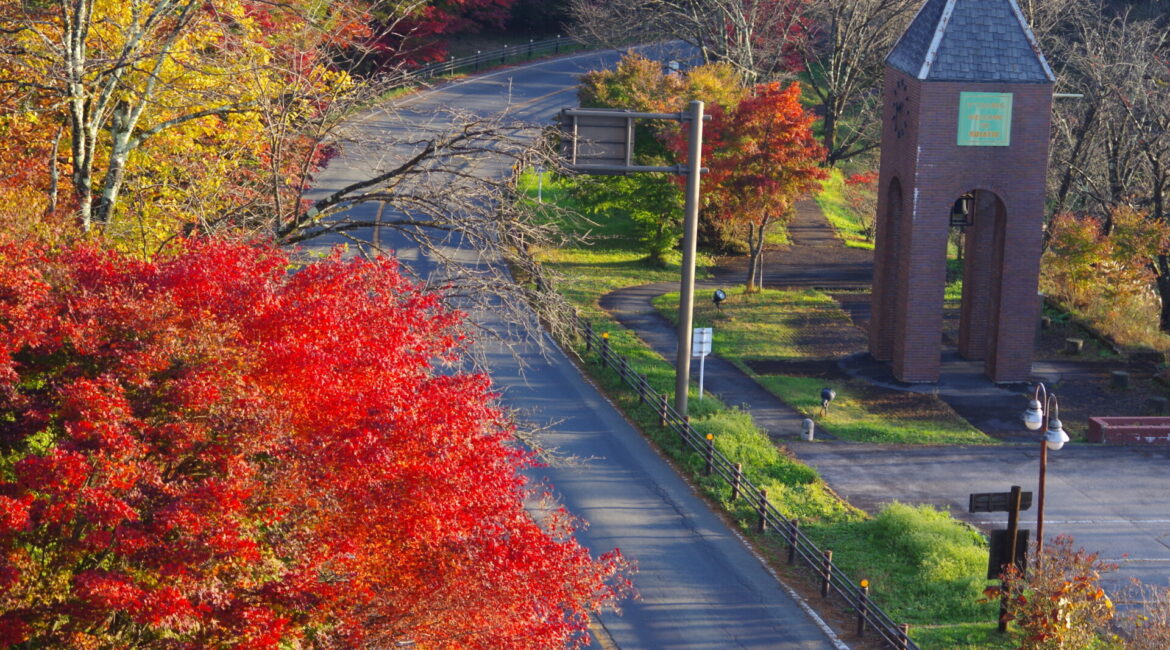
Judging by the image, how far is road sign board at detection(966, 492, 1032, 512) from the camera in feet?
59.0

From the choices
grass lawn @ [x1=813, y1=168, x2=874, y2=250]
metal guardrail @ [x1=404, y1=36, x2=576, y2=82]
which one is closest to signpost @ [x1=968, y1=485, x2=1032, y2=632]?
grass lawn @ [x1=813, y1=168, x2=874, y2=250]

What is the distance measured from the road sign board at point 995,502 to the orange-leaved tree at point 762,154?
19.6 metres

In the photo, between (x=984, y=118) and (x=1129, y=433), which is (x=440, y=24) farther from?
(x=1129, y=433)

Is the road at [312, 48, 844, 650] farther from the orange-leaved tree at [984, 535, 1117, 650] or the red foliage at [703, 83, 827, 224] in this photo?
the red foliage at [703, 83, 827, 224]

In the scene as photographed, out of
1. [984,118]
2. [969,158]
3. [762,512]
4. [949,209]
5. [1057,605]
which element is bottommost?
[762,512]

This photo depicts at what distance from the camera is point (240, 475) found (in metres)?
10.9

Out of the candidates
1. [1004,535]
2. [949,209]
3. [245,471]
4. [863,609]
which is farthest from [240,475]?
[949,209]

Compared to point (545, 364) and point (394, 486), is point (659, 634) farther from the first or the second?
point (545, 364)

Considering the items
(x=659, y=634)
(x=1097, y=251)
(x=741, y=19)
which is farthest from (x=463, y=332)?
(x=741, y=19)

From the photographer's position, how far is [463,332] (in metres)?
18.8

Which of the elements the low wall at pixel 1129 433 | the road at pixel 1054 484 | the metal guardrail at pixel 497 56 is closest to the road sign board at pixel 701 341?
the road at pixel 1054 484

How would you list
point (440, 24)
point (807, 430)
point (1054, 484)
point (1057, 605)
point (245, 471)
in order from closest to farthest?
point (245, 471), point (1057, 605), point (1054, 484), point (807, 430), point (440, 24)

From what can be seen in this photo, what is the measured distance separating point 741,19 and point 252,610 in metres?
40.6

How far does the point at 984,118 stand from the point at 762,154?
8273 mm
